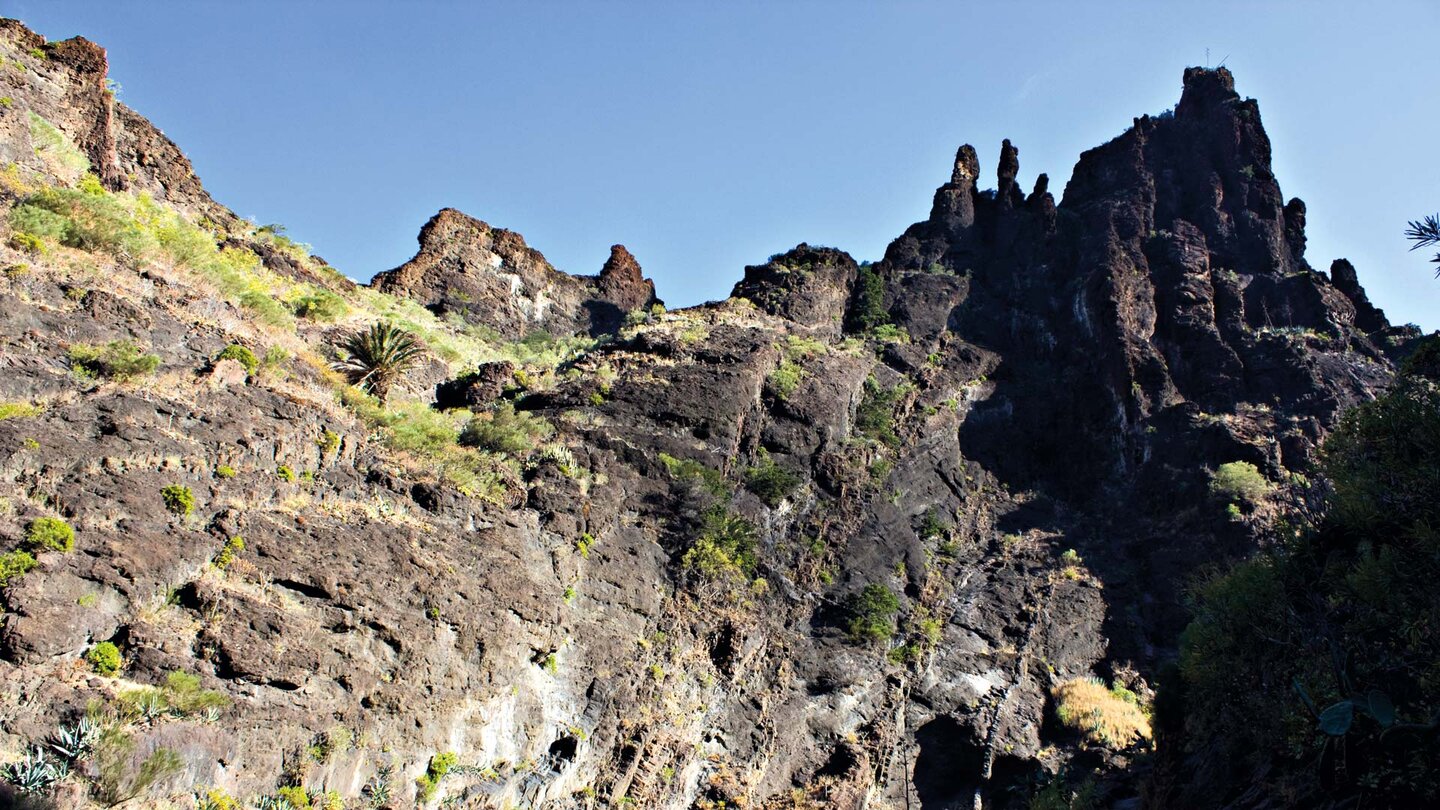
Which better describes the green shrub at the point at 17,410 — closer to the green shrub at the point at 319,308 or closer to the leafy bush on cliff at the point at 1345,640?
the green shrub at the point at 319,308

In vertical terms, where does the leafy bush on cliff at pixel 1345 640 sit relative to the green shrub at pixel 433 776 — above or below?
above

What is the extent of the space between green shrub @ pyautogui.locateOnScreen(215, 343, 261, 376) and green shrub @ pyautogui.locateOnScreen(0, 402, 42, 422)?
195 inches

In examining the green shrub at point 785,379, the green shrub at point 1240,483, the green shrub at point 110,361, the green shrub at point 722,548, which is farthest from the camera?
the green shrub at point 785,379

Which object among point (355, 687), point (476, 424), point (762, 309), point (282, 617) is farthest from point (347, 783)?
point (762, 309)

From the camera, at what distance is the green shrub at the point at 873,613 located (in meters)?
29.7

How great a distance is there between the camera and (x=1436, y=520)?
15766 mm

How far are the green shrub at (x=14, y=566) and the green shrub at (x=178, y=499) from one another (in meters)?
3.10

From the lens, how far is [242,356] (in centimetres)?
2169

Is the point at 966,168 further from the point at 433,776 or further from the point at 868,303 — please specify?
the point at 433,776

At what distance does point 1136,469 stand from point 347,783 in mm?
36158

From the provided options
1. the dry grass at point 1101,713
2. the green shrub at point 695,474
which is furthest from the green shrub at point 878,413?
the dry grass at point 1101,713

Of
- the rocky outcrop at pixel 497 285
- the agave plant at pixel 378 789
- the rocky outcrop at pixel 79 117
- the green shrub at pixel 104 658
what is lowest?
the agave plant at pixel 378 789

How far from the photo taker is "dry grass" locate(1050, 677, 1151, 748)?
95.7ft

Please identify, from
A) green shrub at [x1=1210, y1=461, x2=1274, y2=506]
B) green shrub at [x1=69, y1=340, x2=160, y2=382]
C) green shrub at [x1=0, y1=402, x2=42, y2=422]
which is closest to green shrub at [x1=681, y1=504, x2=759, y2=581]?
green shrub at [x1=69, y1=340, x2=160, y2=382]
